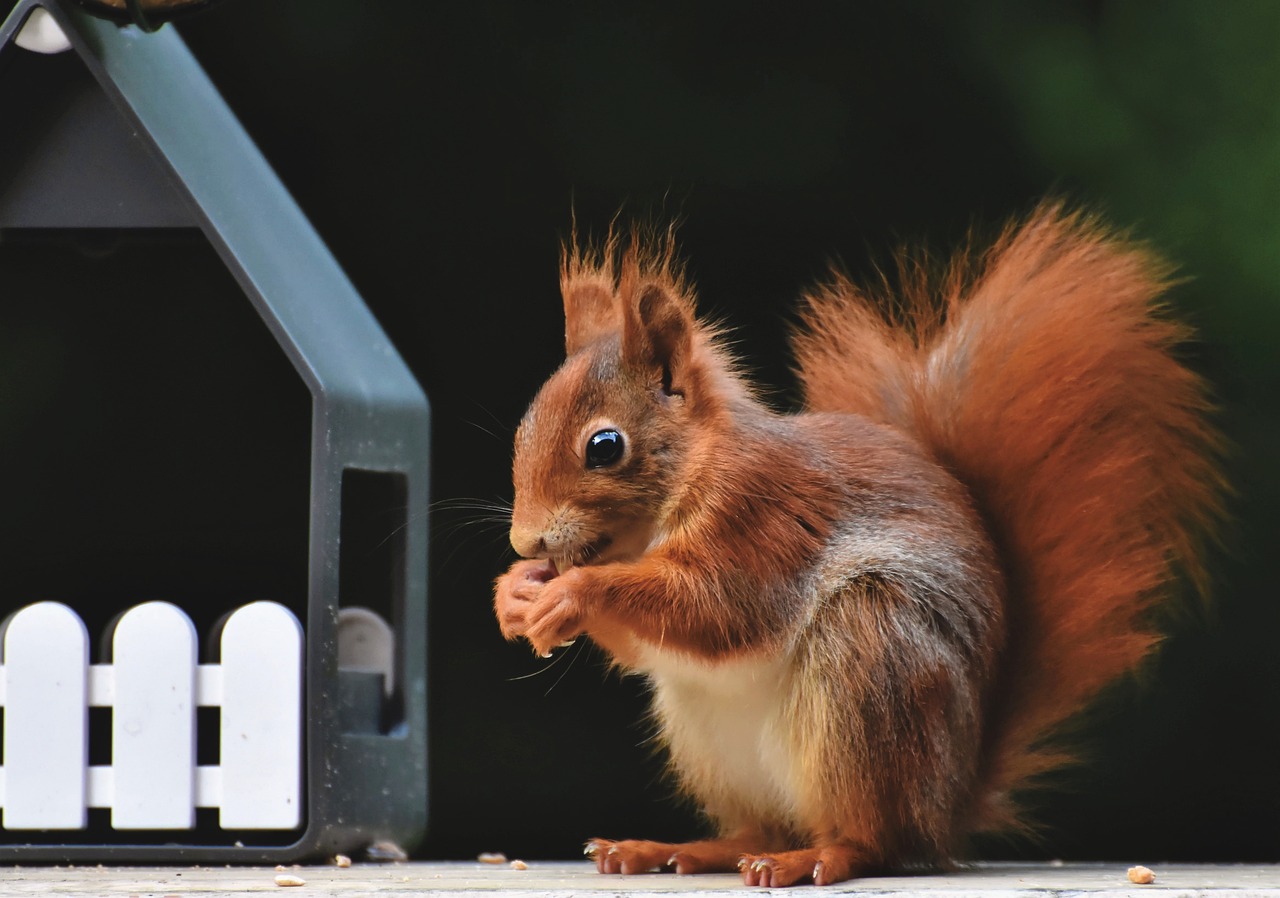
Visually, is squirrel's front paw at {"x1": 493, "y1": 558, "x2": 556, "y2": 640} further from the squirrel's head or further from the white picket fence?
the white picket fence

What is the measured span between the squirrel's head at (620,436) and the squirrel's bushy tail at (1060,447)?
32 cm

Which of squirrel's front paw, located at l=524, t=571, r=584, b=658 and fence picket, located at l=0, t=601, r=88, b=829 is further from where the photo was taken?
fence picket, located at l=0, t=601, r=88, b=829

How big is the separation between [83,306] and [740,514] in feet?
4.73

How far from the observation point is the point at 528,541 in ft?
5.07

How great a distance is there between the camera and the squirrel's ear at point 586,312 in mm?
1804

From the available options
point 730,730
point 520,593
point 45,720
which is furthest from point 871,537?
point 45,720

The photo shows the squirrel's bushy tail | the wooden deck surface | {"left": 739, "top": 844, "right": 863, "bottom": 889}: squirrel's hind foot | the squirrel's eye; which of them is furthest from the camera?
the squirrel's bushy tail

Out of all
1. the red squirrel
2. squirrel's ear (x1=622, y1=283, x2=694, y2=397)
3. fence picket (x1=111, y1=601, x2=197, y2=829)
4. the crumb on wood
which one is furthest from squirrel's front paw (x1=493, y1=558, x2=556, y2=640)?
the crumb on wood

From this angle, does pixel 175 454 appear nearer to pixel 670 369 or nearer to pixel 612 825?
pixel 612 825

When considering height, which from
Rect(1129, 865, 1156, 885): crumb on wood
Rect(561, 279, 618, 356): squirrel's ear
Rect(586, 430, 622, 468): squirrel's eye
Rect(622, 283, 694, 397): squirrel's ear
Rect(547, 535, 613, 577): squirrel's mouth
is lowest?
Rect(1129, 865, 1156, 885): crumb on wood

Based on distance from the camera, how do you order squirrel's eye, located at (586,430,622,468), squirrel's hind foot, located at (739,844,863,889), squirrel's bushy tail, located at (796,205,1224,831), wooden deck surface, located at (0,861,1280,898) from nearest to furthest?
wooden deck surface, located at (0,861,1280,898) < squirrel's hind foot, located at (739,844,863,889) < squirrel's eye, located at (586,430,622,468) < squirrel's bushy tail, located at (796,205,1224,831)

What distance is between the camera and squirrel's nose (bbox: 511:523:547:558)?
1.54 meters

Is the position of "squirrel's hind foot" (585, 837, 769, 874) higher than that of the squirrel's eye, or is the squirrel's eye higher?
the squirrel's eye

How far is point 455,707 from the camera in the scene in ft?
8.29
